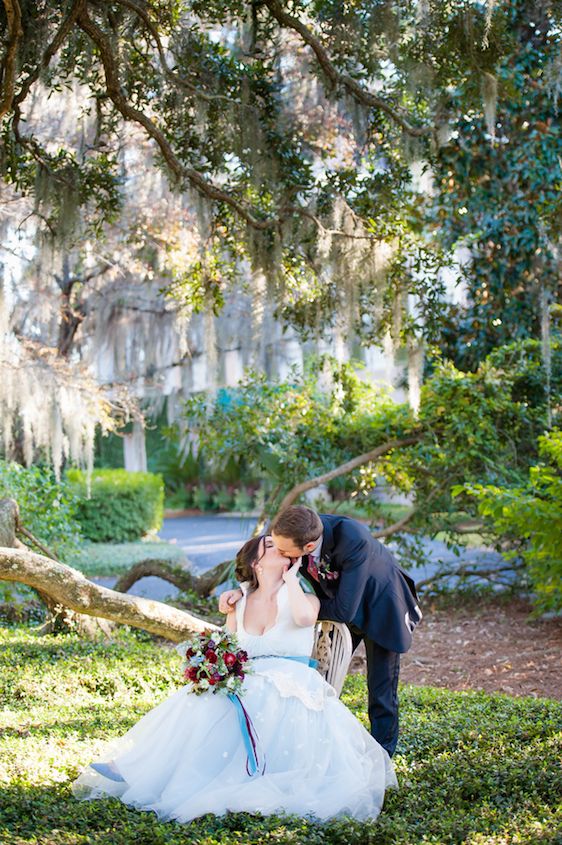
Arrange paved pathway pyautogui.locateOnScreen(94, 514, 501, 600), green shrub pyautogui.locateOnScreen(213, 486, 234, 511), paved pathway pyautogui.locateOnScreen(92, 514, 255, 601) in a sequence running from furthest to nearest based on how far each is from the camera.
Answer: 1. green shrub pyautogui.locateOnScreen(213, 486, 234, 511)
2. paved pathway pyautogui.locateOnScreen(92, 514, 255, 601)
3. paved pathway pyautogui.locateOnScreen(94, 514, 501, 600)

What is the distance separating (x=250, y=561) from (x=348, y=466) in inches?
226

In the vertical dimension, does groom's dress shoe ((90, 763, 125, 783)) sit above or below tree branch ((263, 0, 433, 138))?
below

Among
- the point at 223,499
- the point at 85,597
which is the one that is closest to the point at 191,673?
the point at 85,597

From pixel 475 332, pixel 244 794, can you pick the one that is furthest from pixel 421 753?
→ pixel 475 332

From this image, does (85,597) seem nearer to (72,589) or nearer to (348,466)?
(72,589)

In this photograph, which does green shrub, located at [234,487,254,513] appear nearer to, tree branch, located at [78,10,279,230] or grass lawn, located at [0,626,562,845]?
tree branch, located at [78,10,279,230]

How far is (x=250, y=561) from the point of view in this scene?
4320mm

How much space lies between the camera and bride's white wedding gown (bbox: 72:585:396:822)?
3648 mm

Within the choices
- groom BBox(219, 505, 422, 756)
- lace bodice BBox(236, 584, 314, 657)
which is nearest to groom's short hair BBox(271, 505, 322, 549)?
groom BBox(219, 505, 422, 756)

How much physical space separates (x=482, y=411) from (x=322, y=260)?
9.39 ft

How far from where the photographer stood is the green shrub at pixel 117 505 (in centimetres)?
1677

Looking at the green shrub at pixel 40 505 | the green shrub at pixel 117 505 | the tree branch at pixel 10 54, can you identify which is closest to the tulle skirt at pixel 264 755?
the tree branch at pixel 10 54

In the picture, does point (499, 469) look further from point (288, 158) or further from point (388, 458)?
point (288, 158)

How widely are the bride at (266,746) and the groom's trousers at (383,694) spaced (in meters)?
0.32
